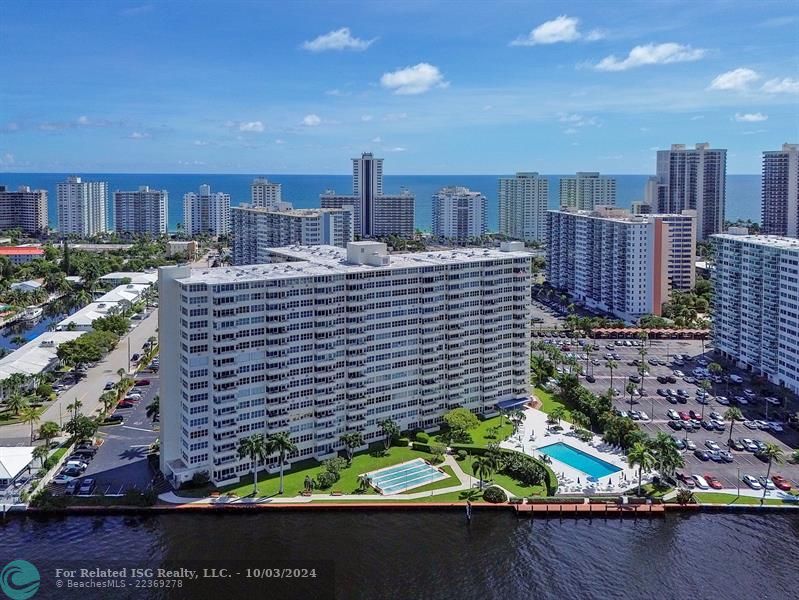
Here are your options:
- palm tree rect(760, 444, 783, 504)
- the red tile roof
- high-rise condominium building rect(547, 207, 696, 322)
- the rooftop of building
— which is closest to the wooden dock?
palm tree rect(760, 444, 783, 504)

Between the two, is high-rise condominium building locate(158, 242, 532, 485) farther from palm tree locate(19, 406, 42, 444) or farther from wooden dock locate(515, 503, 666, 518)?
palm tree locate(19, 406, 42, 444)

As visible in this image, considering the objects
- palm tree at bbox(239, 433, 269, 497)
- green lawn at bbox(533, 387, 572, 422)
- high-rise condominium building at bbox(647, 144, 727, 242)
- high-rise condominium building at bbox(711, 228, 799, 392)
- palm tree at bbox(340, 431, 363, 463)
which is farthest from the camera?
high-rise condominium building at bbox(647, 144, 727, 242)

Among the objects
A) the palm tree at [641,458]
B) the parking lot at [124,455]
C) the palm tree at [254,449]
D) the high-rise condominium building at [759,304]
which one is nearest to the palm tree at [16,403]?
the parking lot at [124,455]

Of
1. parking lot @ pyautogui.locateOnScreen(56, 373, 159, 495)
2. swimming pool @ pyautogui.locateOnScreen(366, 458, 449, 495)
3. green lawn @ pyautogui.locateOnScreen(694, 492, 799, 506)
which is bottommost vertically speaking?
green lawn @ pyautogui.locateOnScreen(694, 492, 799, 506)

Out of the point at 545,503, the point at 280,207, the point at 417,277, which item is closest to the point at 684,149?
the point at 280,207

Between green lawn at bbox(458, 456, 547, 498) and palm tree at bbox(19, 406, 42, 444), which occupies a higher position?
palm tree at bbox(19, 406, 42, 444)

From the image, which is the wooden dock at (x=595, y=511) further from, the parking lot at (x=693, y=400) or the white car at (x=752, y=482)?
the white car at (x=752, y=482)

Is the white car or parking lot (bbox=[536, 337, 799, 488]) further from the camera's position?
parking lot (bbox=[536, 337, 799, 488])
